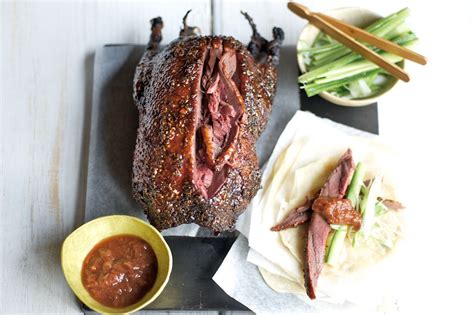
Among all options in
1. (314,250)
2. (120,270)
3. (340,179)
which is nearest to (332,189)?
(340,179)

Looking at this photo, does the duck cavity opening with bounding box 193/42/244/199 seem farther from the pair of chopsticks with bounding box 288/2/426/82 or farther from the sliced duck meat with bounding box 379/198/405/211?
the sliced duck meat with bounding box 379/198/405/211

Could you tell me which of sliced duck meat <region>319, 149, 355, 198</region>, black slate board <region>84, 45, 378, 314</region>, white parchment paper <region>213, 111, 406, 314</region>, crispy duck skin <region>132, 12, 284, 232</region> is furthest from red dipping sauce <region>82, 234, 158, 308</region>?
sliced duck meat <region>319, 149, 355, 198</region>

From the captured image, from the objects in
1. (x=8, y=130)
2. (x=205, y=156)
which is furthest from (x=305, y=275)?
(x=8, y=130)

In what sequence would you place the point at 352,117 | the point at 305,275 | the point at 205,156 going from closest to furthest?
the point at 205,156 < the point at 305,275 < the point at 352,117

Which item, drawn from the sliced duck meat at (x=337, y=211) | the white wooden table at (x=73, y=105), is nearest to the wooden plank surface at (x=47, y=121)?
the white wooden table at (x=73, y=105)

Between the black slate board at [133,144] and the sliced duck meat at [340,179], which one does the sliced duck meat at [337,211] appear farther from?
the black slate board at [133,144]

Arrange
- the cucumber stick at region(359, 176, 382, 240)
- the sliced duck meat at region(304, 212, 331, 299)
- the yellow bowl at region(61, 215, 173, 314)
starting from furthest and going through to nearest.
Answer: the cucumber stick at region(359, 176, 382, 240) → the sliced duck meat at region(304, 212, 331, 299) → the yellow bowl at region(61, 215, 173, 314)

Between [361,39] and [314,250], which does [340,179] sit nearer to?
[314,250]

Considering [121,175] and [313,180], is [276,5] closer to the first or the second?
[313,180]
